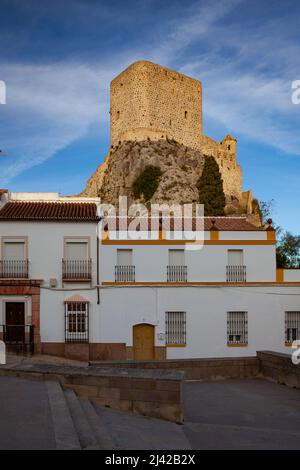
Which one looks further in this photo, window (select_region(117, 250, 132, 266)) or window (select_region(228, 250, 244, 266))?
window (select_region(228, 250, 244, 266))

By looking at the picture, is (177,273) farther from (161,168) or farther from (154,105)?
(154,105)

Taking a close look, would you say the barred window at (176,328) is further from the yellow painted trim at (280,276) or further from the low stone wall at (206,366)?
the low stone wall at (206,366)

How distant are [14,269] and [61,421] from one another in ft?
47.3

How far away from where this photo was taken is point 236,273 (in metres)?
23.8

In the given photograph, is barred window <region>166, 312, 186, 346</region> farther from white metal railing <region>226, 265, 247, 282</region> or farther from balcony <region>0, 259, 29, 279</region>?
balcony <region>0, 259, 29, 279</region>

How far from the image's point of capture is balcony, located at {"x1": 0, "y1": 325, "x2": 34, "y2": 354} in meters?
21.6

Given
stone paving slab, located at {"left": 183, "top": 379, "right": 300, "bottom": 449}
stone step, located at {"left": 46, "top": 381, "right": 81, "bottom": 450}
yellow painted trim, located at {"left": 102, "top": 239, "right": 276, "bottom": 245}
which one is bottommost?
stone paving slab, located at {"left": 183, "top": 379, "right": 300, "bottom": 449}

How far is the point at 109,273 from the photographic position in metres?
23.2

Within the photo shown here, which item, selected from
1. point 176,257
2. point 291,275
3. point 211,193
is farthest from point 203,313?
point 211,193

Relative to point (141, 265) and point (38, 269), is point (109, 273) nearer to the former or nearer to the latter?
point (141, 265)

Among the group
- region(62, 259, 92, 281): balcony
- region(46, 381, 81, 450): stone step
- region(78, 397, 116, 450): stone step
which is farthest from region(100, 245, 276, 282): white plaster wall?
region(78, 397, 116, 450): stone step
